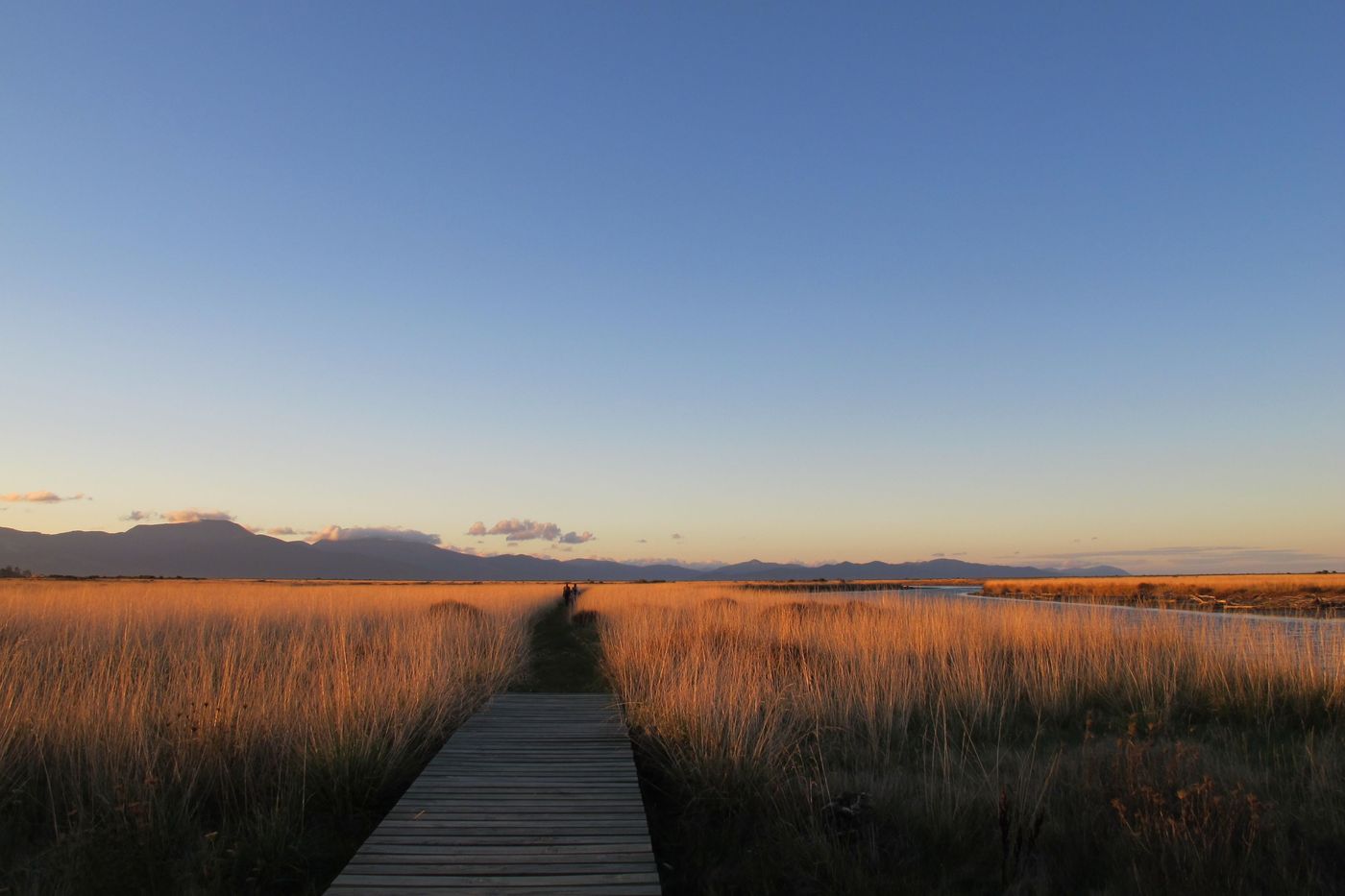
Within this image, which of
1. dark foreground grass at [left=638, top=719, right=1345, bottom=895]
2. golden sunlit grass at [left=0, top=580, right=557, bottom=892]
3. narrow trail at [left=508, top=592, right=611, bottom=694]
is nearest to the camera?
dark foreground grass at [left=638, top=719, right=1345, bottom=895]

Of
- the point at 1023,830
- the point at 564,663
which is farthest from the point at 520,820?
the point at 564,663

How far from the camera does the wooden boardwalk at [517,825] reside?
4.23 m

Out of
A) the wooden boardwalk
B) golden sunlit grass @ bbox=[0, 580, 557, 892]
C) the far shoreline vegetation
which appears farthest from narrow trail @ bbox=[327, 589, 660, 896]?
golden sunlit grass @ bbox=[0, 580, 557, 892]

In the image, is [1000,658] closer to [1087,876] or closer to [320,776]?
[1087,876]

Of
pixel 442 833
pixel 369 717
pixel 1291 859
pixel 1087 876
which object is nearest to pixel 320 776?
pixel 369 717

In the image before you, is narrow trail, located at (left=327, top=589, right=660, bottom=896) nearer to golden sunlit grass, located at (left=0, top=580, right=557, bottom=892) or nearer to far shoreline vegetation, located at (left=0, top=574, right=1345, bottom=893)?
far shoreline vegetation, located at (left=0, top=574, right=1345, bottom=893)

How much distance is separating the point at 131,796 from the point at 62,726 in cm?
152

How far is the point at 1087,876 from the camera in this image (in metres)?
4.98

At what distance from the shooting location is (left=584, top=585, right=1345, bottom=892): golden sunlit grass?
194 inches

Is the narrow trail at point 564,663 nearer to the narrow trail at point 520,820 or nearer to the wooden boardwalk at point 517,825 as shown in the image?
the narrow trail at point 520,820

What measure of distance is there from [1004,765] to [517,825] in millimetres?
4760

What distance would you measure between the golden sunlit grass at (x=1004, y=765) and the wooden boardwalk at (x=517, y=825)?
621 millimetres

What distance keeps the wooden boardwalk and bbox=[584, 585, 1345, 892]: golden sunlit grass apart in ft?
2.04

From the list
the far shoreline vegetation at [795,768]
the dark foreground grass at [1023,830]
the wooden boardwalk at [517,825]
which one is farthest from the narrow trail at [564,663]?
the dark foreground grass at [1023,830]
